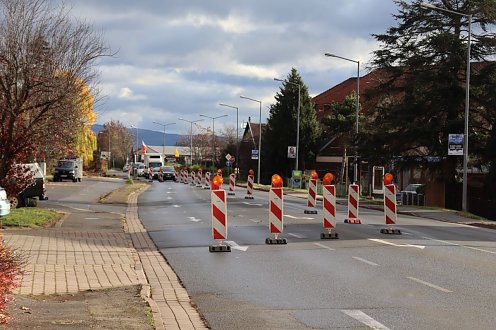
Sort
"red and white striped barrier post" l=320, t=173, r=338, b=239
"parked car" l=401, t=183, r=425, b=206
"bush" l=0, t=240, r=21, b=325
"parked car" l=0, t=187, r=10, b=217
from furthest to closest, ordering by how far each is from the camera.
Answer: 1. "parked car" l=401, t=183, r=425, b=206
2. "red and white striped barrier post" l=320, t=173, r=338, b=239
3. "parked car" l=0, t=187, r=10, b=217
4. "bush" l=0, t=240, r=21, b=325

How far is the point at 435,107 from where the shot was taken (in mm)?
36562

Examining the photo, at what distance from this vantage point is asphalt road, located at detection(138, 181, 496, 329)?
7.80 metres

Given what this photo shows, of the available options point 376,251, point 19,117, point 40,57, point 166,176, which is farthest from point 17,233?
point 166,176

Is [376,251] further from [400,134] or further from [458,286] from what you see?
[400,134]

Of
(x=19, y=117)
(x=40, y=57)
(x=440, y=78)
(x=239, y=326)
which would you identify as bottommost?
(x=239, y=326)

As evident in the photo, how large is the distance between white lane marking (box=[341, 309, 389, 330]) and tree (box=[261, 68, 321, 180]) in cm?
6061

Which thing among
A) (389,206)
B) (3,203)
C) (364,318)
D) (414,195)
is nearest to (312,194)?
(389,206)

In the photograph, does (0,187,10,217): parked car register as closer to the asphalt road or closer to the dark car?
the asphalt road

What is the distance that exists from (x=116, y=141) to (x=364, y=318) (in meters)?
141

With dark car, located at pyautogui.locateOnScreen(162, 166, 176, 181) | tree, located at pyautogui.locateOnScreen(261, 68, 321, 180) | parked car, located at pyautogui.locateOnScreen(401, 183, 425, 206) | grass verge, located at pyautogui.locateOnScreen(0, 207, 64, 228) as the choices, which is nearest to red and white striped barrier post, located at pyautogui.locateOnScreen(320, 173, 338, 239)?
grass verge, located at pyautogui.locateOnScreen(0, 207, 64, 228)

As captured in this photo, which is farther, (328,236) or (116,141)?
(116,141)

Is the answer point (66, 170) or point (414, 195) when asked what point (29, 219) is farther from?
point (66, 170)

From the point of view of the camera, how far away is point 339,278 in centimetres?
1068

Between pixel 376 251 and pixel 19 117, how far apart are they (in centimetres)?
910
